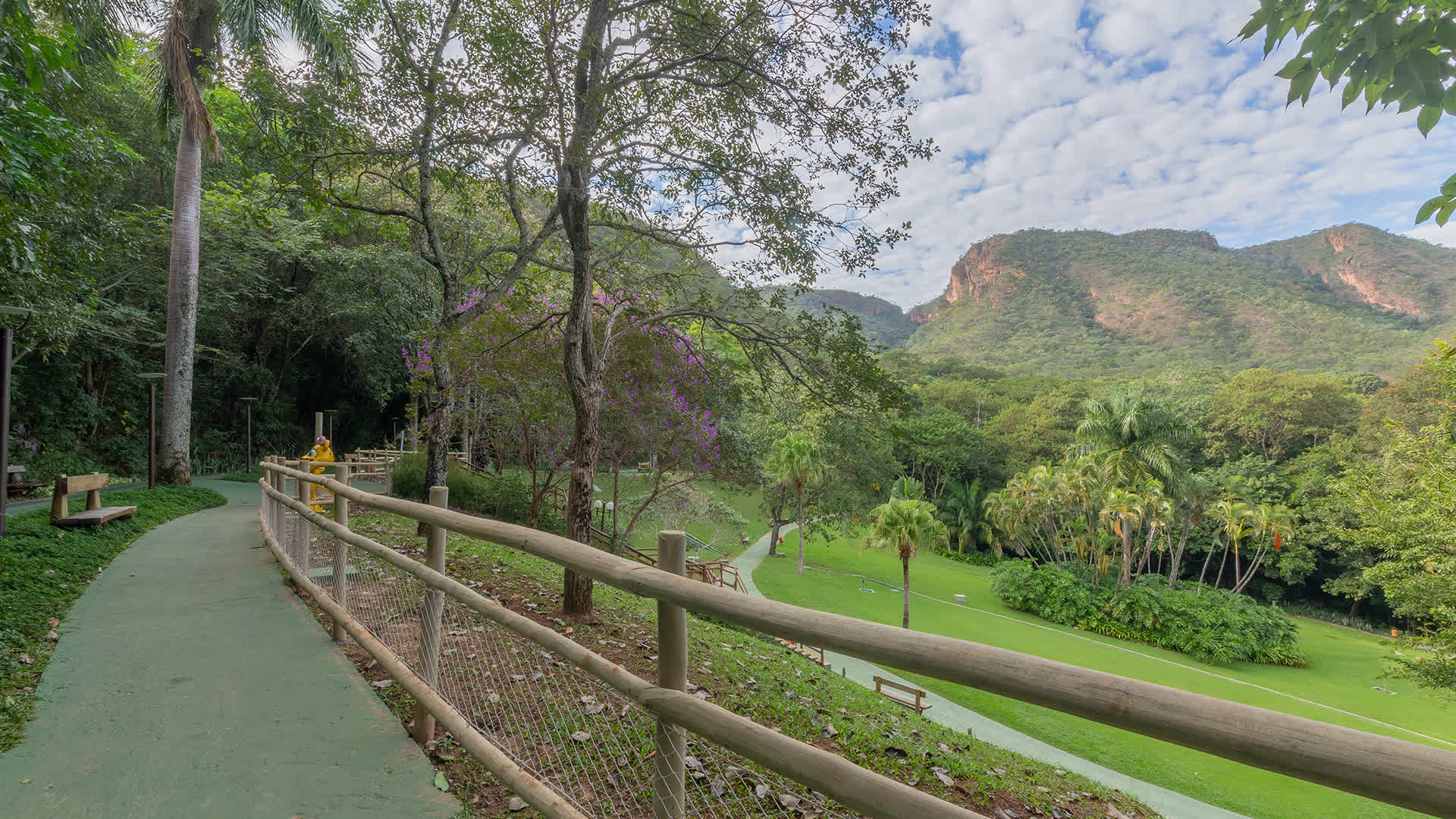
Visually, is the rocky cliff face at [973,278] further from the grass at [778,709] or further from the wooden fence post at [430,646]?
the wooden fence post at [430,646]

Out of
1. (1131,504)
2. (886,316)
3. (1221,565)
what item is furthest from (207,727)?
(886,316)

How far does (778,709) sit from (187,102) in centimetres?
1597

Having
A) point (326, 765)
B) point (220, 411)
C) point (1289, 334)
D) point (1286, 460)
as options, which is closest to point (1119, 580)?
point (1286, 460)

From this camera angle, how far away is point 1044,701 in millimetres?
1092

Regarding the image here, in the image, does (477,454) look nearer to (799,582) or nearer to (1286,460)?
(799,582)

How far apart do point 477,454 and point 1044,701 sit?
15981mm

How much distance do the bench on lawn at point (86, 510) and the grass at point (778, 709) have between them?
2866 mm

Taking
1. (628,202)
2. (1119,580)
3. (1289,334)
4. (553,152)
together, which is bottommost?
(1119,580)

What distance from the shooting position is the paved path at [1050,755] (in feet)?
31.9

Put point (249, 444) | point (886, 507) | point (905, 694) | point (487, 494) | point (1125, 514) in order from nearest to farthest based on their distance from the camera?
1. point (487, 494)
2. point (905, 694)
3. point (249, 444)
4. point (886, 507)
5. point (1125, 514)

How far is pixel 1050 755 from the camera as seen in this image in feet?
39.4

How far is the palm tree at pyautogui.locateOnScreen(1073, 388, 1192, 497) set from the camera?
25875mm

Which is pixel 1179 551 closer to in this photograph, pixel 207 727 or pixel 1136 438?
pixel 1136 438

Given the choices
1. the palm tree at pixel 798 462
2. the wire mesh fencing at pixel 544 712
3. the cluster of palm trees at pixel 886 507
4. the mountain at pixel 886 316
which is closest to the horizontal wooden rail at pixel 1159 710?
the wire mesh fencing at pixel 544 712
